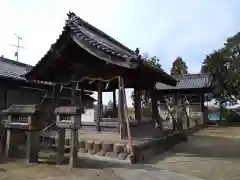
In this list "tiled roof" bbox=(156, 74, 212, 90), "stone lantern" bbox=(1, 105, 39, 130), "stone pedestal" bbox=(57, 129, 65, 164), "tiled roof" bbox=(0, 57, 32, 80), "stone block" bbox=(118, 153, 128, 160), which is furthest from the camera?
"tiled roof" bbox=(156, 74, 212, 90)

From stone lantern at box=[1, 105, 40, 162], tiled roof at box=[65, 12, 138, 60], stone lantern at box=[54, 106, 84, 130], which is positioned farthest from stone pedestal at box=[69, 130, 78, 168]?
tiled roof at box=[65, 12, 138, 60]

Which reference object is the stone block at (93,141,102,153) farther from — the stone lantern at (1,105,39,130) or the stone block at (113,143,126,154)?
the stone lantern at (1,105,39,130)

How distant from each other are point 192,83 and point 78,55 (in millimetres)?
20865

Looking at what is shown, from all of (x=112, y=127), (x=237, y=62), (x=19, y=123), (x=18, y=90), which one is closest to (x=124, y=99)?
(x=112, y=127)

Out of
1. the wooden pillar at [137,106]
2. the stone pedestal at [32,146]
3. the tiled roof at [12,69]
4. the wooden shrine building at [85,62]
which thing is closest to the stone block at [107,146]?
the wooden shrine building at [85,62]

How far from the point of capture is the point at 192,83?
28938 mm

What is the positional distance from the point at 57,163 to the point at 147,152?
10.5 ft

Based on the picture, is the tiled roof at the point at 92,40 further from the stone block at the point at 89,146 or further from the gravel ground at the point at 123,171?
the gravel ground at the point at 123,171

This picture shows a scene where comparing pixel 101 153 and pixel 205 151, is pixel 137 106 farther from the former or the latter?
pixel 101 153

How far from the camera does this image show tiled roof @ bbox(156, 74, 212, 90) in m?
27.9

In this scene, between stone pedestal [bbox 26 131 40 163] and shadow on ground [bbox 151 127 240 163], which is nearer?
→ stone pedestal [bbox 26 131 40 163]

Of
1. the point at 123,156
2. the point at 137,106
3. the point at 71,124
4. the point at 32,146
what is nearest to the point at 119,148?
A: the point at 123,156

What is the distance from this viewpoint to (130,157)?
7.88 meters

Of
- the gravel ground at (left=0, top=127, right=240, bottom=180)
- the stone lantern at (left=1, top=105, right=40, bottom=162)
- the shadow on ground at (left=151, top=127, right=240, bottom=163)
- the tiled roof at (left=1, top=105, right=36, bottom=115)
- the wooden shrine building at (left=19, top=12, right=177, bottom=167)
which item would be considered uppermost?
the wooden shrine building at (left=19, top=12, right=177, bottom=167)
